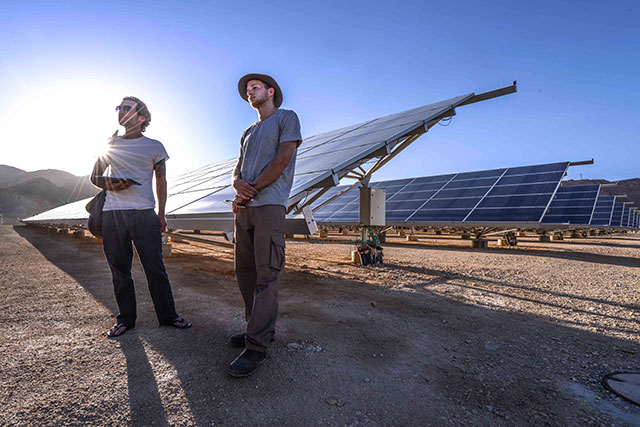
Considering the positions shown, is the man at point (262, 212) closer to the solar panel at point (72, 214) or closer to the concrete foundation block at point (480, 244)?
the solar panel at point (72, 214)

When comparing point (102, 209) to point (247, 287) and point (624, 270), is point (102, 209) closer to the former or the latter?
point (247, 287)

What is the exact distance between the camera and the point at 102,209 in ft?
8.16

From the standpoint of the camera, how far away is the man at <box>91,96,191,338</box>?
94.9 inches

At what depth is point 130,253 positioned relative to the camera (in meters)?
2.51

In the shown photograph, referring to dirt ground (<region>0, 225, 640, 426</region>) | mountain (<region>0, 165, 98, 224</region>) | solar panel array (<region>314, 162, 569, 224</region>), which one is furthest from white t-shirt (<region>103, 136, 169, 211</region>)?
mountain (<region>0, 165, 98, 224</region>)

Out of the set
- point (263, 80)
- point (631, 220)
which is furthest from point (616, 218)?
point (263, 80)

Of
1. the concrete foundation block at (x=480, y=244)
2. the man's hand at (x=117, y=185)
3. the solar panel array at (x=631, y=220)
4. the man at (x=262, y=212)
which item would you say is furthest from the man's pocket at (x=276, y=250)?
the solar panel array at (x=631, y=220)

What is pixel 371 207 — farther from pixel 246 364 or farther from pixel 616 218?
pixel 616 218

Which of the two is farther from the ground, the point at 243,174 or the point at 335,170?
the point at 335,170

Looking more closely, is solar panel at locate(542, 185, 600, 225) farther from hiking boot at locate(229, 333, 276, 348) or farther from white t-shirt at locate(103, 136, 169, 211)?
white t-shirt at locate(103, 136, 169, 211)

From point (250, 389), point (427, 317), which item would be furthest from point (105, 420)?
point (427, 317)

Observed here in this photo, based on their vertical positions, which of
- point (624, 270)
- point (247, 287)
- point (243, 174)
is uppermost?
point (243, 174)

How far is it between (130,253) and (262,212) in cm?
139

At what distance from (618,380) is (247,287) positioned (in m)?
2.38
